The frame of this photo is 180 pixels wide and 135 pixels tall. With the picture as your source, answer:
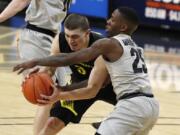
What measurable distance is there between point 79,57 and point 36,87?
0.45 meters

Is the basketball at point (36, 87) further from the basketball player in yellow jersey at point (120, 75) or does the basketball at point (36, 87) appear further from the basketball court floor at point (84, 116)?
the basketball court floor at point (84, 116)

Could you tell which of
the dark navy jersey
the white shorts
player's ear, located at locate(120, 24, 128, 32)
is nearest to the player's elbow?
the white shorts

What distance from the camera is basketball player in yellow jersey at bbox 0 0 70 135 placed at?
5445mm

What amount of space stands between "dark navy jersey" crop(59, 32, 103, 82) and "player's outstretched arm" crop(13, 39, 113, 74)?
2.90 ft

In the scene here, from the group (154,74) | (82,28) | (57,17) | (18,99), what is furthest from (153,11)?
(82,28)

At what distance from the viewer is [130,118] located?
411 centimetres

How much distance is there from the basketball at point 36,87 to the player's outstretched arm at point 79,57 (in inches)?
10.2

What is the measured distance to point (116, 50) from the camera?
409 cm

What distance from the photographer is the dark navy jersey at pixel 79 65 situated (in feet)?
16.4

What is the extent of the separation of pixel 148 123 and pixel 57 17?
67.4 inches

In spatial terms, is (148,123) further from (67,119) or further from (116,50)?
(67,119)

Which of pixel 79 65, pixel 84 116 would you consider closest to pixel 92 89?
pixel 79 65

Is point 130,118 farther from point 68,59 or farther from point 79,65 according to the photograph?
point 79,65

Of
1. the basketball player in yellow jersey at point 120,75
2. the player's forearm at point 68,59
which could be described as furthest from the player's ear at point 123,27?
the player's forearm at point 68,59
